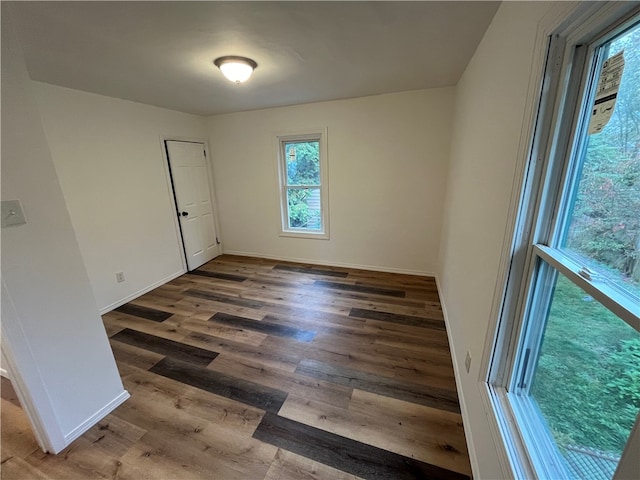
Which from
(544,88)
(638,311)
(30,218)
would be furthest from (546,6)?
(30,218)

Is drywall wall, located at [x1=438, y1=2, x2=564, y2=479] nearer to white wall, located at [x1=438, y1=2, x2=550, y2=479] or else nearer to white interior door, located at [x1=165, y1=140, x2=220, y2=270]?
white wall, located at [x1=438, y1=2, x2=550, y2=479]

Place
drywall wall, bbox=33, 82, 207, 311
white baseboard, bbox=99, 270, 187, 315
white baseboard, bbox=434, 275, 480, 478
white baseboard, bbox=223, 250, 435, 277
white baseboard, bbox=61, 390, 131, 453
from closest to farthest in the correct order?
white baseboard, bbox=434, 275, 480, 478 → white baseboard, bbox=61, 390, 131, 453 → drywall wall, bbox=33, 82, 207, 311 → white baseboard, bbox=99, 270, 187, 315 → white baseboard, bbox=223, 250, 435, 277

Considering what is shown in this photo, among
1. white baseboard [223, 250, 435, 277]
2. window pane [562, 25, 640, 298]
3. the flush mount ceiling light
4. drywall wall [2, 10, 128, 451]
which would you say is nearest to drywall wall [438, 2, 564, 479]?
window pane [562, 25, 640, 298]

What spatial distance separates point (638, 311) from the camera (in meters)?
0.55

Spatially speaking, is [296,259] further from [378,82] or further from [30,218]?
[30,218]

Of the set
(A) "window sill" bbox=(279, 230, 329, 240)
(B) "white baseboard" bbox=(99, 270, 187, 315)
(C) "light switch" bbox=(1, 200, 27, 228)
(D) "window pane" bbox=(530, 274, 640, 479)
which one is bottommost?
(B) "white baseboard" bbox=(99, 270, 187, 315)

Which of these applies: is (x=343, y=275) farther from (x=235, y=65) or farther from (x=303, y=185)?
(x=235, y=65)

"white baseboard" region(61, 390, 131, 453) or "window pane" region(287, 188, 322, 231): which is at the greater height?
"window pane" region(287, 188, 322, 231)

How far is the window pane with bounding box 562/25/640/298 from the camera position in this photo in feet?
2.03

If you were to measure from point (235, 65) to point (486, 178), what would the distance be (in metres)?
1.94

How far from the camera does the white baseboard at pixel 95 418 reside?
1502 millimetres

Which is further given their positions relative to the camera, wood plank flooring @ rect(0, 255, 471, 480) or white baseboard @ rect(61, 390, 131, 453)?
white baseboard @ rect(61, 390, 131, 453)

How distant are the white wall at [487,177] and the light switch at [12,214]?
7.32 feet

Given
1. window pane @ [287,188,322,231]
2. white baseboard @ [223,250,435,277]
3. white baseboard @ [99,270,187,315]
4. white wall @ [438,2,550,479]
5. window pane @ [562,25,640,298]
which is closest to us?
window pane @ [562,25,640,298]
